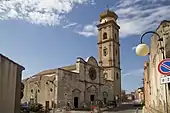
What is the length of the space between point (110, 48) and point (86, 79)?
624 inches

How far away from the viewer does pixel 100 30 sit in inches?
2506

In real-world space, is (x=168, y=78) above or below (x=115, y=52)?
below

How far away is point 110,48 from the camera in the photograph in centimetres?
5969

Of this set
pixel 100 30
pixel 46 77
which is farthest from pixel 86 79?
pixel 100 30

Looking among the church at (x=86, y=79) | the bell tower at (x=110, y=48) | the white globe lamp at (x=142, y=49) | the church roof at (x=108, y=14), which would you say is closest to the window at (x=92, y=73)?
the church at (x=86, y=79)

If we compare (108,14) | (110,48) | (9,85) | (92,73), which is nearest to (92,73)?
(92,73)

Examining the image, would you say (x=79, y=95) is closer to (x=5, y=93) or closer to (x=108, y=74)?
(x=108, y=74)

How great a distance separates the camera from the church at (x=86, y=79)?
40062 mm

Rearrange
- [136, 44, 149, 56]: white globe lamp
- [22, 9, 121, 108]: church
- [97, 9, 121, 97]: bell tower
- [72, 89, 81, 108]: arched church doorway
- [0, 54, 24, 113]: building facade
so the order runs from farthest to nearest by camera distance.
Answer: [97, 9, 121, 97]: bell tower → [72, 89, 81, 108]: arched church doorway → [22, 9, 121, 108]: church → [0, 54, 24, 113]: building facade → [136, 44, 149, 56]: white globe lamp

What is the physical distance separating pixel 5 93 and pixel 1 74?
953 mm

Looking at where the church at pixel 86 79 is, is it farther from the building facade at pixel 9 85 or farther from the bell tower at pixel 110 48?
the building facade at pixel 9 85

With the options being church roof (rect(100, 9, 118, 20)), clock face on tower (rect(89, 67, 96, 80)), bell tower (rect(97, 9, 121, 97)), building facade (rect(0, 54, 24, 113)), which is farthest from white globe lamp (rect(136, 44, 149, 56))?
church roof (rect(100, 9, 118, 20))

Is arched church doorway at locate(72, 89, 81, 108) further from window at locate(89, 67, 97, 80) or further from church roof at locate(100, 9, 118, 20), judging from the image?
church roof at locate(100, 9, 118, 20)

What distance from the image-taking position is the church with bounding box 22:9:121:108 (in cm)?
4006
